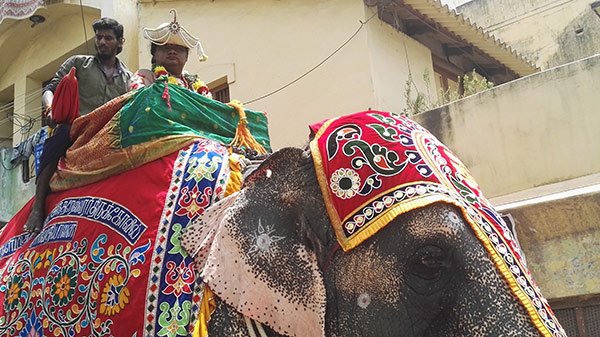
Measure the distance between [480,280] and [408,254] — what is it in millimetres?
240

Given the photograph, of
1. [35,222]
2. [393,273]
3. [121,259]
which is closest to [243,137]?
[121,259]

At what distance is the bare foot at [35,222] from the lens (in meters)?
3.36

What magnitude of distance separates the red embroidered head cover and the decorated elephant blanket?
581 mm

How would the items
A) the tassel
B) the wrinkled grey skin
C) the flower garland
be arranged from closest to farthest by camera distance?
the wrinkled grey skin < the tassel < the flower garland

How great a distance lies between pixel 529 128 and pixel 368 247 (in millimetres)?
5459

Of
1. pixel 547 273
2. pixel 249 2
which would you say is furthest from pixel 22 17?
pixel 547 273

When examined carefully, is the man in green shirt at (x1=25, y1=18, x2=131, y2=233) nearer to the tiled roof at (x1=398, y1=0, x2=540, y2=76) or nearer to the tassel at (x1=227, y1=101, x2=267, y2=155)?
the tassel at (x1=227, y1=101, x2=267, y2=155)

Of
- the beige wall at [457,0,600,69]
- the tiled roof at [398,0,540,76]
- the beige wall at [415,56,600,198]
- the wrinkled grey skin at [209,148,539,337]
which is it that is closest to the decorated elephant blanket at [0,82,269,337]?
the wrinkled grey skin at [209,148,539,337]

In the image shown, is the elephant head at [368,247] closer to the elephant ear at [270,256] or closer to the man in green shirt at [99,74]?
the elephant ear at [270,256]

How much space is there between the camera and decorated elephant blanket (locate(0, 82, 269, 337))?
2523 mm

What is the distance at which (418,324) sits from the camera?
2072mm

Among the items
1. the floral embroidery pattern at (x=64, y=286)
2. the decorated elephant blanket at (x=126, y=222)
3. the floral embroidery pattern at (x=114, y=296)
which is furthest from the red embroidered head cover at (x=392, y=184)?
the floral embroidery pattern at (x=64, y=286)

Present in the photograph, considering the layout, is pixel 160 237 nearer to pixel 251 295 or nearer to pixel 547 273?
pixel 251 295

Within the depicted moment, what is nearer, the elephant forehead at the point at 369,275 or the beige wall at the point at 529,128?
the elephant forehead at the point at 369,275
